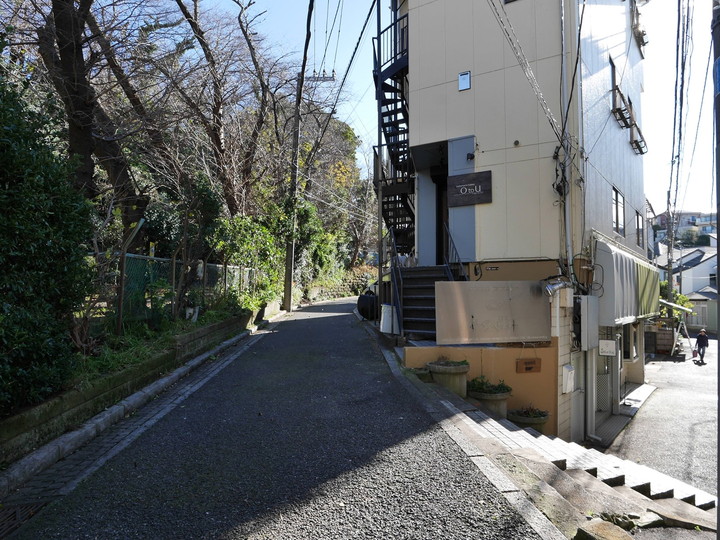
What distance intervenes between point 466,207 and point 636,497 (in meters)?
6.42

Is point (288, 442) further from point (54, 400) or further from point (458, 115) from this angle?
point (458, 115)

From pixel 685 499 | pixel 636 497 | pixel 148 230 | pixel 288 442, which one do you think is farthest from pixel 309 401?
pixel 148 230

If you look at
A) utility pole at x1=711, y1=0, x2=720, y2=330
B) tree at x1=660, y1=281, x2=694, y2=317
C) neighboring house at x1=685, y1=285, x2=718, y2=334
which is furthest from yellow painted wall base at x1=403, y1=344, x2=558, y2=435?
neighboring house at x1=685, y1=285, x2=718, y2=334

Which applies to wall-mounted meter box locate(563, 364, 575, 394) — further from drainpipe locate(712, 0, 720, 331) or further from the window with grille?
drainpipe locate(712, 0, 720, 331)

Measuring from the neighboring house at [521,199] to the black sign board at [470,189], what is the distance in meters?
0.02

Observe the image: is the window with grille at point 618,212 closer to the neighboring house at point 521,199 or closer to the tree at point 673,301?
the neighboring house at point 521,199

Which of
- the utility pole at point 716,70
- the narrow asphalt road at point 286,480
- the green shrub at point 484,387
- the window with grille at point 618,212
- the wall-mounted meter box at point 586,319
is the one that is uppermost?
the window with grille at point 618,212

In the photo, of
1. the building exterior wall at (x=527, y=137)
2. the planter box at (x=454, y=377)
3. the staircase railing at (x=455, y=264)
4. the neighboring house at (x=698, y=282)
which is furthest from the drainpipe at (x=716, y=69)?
the neighboring house at (x=698, y=282)

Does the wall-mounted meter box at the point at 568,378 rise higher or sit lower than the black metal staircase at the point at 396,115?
lower

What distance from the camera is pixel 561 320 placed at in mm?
8469

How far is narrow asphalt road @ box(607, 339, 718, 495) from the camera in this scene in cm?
782

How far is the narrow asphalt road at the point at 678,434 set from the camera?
782 cm

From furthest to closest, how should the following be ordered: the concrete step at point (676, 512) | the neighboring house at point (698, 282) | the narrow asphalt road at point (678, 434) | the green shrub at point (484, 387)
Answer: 1. the neighboring house at point (698, 282)
2. the narrow asphalt road at point (678, 434)
3. the green shrub at point (484, 387)
4. the concrete step at point (676, 512)

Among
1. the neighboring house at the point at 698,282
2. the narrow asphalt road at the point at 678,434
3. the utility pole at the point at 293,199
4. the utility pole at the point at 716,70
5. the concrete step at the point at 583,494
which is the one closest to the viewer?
the utility pole at the point at 716,70
